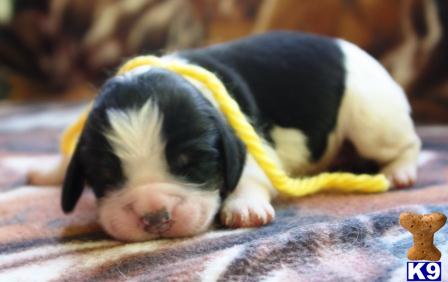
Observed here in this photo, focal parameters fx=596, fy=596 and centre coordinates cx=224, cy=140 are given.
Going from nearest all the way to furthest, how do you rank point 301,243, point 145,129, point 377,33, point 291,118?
point 301,243 → point 145,129 → point 291,118 → point 377,33

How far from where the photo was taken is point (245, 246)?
1.44 m

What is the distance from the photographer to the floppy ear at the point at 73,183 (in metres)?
1.75

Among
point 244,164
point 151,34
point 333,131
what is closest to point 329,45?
point 333,131

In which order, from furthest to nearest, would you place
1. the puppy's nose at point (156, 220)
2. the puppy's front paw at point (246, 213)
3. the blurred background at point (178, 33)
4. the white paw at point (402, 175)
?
the blurred background at point (178, 33), the white paw at point (402, 175), the puppy's front paw at point (246, 213), the puppy's nose at point (156, 220)

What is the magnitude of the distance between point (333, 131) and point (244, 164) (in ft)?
1.98

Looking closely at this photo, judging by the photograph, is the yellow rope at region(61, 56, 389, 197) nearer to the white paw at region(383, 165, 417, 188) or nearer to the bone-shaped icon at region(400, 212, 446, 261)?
the white paw at region(383, 165, 417, 188)

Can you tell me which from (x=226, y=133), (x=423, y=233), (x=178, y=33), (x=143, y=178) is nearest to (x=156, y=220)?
(x=143, y=178)

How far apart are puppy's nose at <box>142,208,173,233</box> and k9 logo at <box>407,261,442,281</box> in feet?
1.98

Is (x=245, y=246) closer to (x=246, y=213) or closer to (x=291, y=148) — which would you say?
(x=246, y=213)

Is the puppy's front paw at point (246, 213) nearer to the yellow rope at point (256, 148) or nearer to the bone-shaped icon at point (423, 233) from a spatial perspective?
the yellow rope at point (256, 148)

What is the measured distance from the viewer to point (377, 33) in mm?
3170

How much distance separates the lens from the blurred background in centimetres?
308

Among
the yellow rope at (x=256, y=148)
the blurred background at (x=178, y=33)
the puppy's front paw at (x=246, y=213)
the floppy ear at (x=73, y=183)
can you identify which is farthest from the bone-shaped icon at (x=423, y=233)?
the blurred background at (x=178, y=33)

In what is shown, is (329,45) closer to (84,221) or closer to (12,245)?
(84,221)
